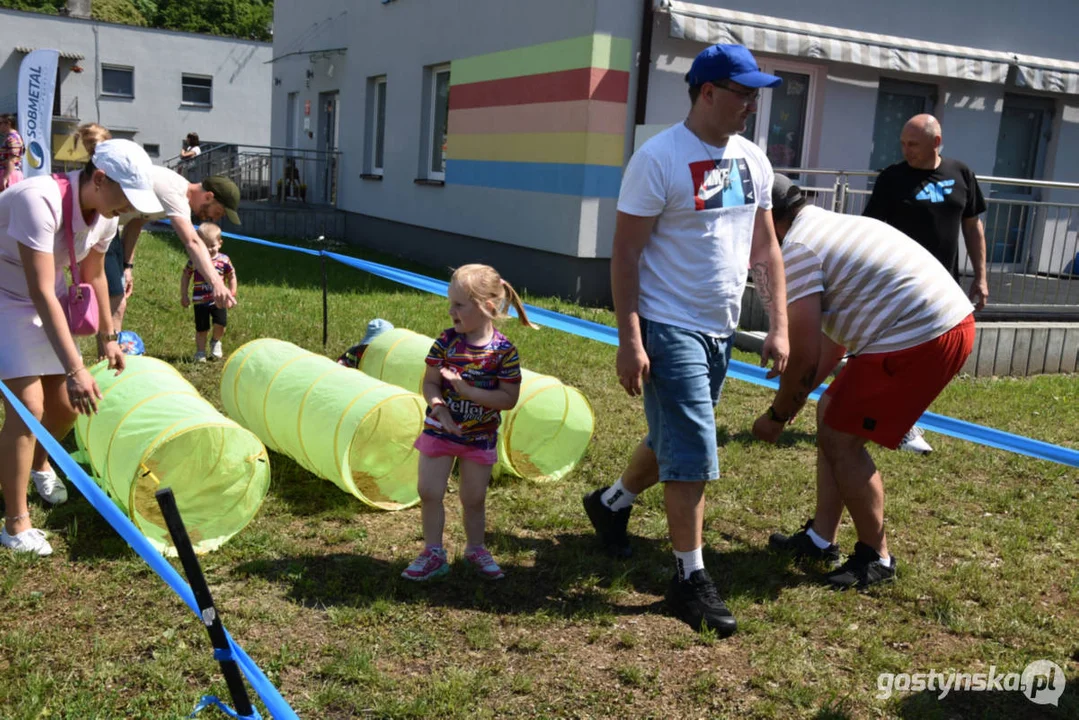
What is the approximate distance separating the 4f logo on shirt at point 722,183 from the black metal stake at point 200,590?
2052mm

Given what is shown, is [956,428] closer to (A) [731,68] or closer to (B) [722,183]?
(B) [722,183]

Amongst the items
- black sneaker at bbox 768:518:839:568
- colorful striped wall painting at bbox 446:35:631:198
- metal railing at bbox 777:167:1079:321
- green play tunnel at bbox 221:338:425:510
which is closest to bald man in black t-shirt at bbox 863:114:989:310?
metal railing at bbox 777:167:1079:321

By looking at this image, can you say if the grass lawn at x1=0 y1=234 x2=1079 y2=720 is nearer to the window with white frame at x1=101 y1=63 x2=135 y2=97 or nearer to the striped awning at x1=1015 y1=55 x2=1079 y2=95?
the striped awning at x1=1015 y1=55 x2=1079 y2=95

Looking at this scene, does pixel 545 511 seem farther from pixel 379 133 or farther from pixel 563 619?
pixel 379 133

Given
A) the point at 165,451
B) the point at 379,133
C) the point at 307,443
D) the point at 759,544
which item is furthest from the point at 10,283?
the point at 379,133

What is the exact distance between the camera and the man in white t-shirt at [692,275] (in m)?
3.36

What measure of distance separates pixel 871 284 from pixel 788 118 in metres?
8.96

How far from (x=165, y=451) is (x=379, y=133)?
14691 mm

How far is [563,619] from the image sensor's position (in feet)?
12.0

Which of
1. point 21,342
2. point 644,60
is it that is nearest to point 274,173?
point 644,60

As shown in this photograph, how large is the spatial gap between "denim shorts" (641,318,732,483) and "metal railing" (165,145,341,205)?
17.0 m

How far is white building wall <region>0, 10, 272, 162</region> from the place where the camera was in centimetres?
3378

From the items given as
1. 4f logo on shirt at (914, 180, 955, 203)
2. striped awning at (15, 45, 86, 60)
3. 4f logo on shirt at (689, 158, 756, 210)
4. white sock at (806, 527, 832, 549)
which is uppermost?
striped awning at (15, 45, 86, 60)
